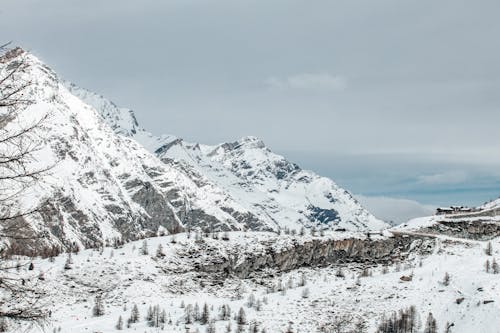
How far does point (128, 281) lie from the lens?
126 m

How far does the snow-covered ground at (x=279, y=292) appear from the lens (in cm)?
10525

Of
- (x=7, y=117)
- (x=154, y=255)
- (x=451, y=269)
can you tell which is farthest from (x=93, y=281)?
(x=7, y=117)

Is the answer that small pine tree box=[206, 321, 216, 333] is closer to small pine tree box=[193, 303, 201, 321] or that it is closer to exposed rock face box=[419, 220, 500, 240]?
small pine tree box=[193, 303, 201, 321]

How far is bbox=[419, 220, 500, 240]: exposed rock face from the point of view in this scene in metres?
163

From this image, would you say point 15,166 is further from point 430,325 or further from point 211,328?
point 430,325

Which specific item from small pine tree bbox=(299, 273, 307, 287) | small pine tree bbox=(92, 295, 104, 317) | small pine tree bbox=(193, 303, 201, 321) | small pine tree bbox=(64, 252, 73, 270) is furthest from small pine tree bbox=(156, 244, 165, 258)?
small pine tree bbox=(193, 303, 201, 321)

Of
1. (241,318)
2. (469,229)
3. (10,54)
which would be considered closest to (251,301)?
(241,318)

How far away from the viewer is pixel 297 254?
151875 millimetres

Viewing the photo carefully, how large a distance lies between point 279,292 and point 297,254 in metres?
27.4

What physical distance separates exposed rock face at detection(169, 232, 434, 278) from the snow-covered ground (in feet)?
10.7

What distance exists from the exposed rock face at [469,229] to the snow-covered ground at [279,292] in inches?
621

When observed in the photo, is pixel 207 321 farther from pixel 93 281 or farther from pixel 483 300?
pixel 483 300

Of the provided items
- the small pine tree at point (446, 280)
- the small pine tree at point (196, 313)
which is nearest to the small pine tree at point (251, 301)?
the small pine tree at point (196, 313)

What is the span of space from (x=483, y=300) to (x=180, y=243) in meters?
74.6
